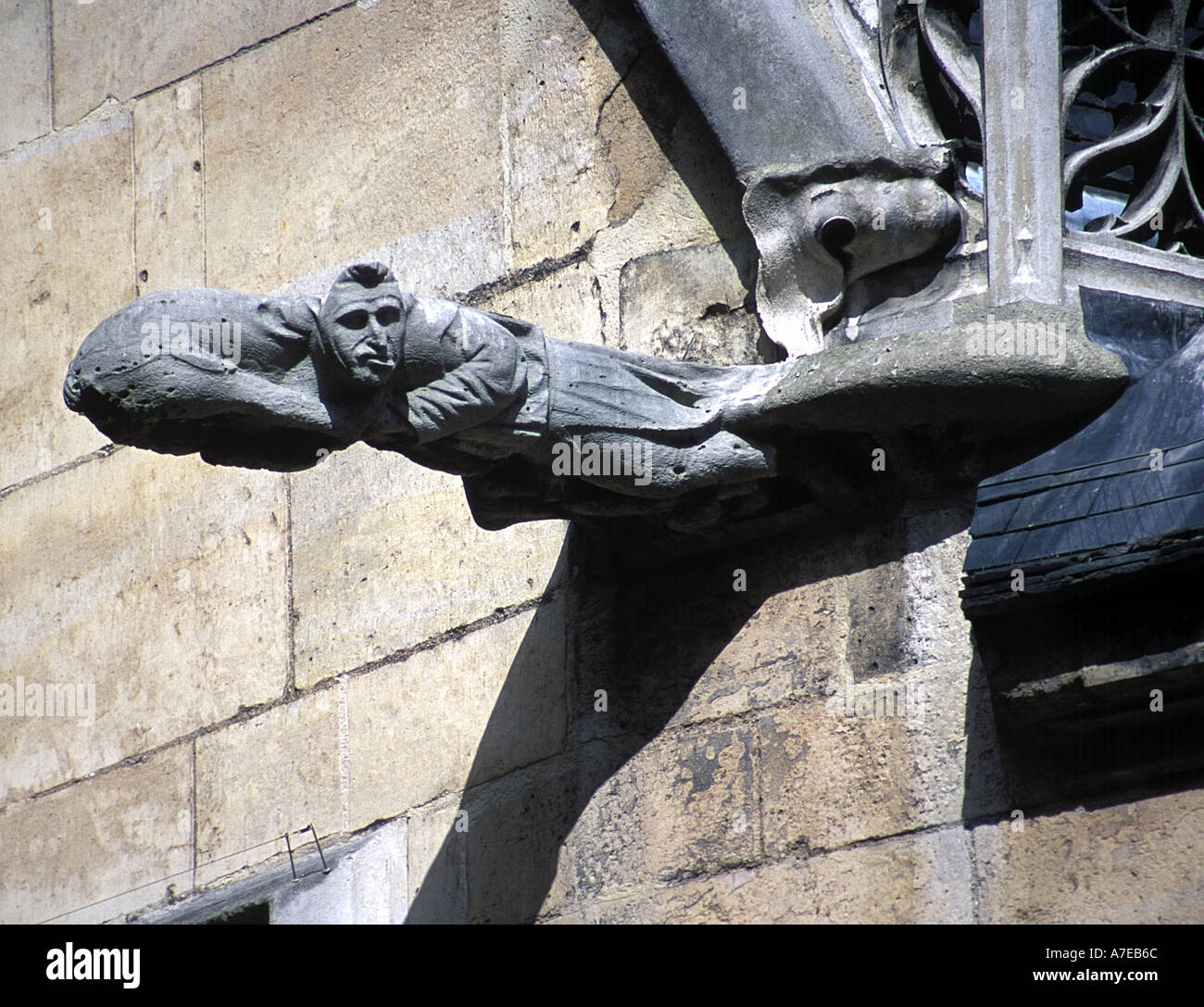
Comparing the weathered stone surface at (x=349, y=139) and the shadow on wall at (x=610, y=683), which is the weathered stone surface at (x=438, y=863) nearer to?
the shadow on wall at (x=610, y=683)

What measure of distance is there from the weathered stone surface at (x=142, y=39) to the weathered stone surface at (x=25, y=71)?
0.04 meters

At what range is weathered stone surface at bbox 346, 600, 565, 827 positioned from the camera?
13.1 feet

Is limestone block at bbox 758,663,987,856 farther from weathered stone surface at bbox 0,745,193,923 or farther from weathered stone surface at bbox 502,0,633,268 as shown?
weathered stone surface at bbox 0,745,193,923

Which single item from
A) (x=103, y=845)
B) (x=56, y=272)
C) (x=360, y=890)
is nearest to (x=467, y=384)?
(x=360, y=890)

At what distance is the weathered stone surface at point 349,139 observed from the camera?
453 centimetres

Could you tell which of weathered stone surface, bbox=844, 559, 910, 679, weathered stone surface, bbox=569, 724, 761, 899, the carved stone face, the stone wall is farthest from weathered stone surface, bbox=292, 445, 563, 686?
the carved stone face

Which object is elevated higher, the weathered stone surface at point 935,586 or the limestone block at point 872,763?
the weathered stone surface at point 935,586

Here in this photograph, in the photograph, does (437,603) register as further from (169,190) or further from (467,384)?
(169,190)

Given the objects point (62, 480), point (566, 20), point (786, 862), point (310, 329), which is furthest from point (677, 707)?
point (62, 480)

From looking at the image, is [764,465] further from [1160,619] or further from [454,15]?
[454,15]

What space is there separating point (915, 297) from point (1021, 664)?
0.69m

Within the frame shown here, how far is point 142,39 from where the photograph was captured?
5.18 meters

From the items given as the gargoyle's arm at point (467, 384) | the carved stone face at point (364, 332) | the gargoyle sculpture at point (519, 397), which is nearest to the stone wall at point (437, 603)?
the gargoyle sculpture at point (519, 397)

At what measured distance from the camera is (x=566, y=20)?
4.42m
